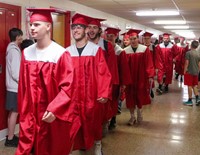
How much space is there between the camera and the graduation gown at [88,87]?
314 cm

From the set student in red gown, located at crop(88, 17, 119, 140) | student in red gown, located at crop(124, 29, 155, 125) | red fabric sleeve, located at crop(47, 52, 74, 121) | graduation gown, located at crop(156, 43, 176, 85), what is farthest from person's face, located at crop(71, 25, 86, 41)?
graduation gown, located at crop(156, 43, 176, 85)

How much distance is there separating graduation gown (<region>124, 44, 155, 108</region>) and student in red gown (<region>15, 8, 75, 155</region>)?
2808mm

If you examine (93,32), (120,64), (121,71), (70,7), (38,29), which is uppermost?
(70,7)

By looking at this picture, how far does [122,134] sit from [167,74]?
15.0 ft

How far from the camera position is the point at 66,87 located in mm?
2387

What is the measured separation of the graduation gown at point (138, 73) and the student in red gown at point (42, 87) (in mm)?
2808

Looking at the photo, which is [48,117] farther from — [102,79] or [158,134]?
[158,134]

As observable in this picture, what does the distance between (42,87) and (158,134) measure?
2.92 metres

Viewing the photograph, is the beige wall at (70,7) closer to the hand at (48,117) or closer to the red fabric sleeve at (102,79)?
the red fabric sleeve at (102,79)

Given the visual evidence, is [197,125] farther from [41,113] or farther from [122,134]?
[41,113]

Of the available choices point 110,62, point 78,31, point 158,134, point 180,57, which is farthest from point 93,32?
point 180,57

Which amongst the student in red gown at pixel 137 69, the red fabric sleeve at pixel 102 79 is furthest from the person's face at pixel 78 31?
the student in red gown at pixel 137 69

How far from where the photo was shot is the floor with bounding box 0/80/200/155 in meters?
4.11

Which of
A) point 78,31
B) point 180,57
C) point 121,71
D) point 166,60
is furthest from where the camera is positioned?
point 180,57
